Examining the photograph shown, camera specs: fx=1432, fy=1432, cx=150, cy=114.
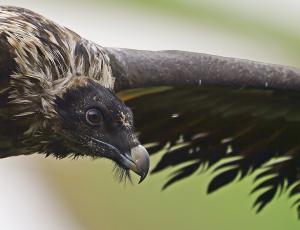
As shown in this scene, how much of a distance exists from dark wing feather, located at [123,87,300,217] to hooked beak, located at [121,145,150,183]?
4.33ft

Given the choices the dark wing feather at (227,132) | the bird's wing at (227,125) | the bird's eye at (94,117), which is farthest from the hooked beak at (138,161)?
the dark wing feather at (227,132)

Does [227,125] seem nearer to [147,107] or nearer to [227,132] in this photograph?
[227,132]

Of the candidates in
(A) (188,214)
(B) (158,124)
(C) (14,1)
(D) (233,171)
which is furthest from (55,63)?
(A) (188,214)

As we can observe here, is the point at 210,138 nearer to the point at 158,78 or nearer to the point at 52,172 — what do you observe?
the point at 158,78

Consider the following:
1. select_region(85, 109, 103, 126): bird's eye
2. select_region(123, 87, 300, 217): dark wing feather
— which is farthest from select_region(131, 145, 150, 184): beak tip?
select_region(123, 87, 300, 217): dark wing feather

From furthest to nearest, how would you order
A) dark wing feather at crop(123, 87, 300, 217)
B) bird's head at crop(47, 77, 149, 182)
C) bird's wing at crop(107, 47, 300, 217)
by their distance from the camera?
dark wing feather at crop(123, 87, 300, 217), bird's wing at crop(107, 47, 300, 217), bird's head at crop(47, 77, 149, 182)

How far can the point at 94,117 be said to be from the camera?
27.0 ft

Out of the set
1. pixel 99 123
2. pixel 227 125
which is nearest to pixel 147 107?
pixel 227 125

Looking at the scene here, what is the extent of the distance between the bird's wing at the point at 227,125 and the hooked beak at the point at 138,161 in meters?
0.99

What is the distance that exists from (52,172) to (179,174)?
4499 mm

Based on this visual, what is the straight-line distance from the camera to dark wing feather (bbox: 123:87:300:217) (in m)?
9.83

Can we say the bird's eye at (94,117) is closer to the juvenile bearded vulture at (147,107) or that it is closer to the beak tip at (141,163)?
the juvenile bearded vulture at (147,107)

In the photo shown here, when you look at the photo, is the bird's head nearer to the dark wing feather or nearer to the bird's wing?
the bird's wing

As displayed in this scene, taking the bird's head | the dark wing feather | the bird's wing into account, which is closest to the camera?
the bird's head
